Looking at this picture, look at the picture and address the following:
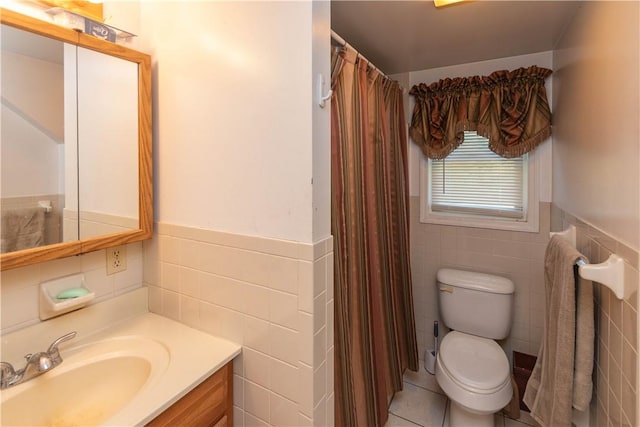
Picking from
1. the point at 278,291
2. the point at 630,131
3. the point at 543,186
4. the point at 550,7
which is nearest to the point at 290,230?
the point at 278,291

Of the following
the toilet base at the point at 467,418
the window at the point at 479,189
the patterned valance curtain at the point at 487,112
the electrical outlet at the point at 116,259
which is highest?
the patterned valance curtain at the point at 487,112

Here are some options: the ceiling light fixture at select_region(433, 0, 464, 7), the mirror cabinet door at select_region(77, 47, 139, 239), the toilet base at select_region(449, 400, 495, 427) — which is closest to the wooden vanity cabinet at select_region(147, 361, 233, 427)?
the mirror cabinet door at select_region(77, 47, 139, 239)

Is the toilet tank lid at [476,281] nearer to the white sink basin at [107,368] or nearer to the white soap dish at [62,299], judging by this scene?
the white sink basin at [107,368]

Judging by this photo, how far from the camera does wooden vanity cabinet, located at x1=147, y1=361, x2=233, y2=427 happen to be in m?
0.84

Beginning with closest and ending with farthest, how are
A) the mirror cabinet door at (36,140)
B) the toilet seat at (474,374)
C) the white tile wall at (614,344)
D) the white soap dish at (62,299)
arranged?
1. the white tile wall at (614,344)
2. the mirror cabinet door at (36,140)
3. the white soap dish at (62,299)
4. the toilet seat at (474,374)

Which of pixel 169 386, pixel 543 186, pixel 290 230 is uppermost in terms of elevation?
pixel 543 186

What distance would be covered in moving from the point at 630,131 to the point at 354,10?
1.15 m

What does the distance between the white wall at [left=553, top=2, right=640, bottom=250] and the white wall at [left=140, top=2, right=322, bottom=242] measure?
852 millimetres

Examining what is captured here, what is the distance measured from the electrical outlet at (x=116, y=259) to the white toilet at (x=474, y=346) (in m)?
1.64

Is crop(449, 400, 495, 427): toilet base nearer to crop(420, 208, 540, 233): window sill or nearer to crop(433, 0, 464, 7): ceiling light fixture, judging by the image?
crop(420, 208, 540, 233): window sill

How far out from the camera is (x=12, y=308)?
0.94 meters

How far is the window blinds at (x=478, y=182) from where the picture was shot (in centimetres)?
201

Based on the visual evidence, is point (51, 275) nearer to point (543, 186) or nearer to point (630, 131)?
point (630, 131)

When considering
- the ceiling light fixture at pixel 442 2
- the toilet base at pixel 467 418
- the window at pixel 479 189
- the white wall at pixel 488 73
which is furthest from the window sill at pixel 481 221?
the ceiling light fixture at pixel 442 2
